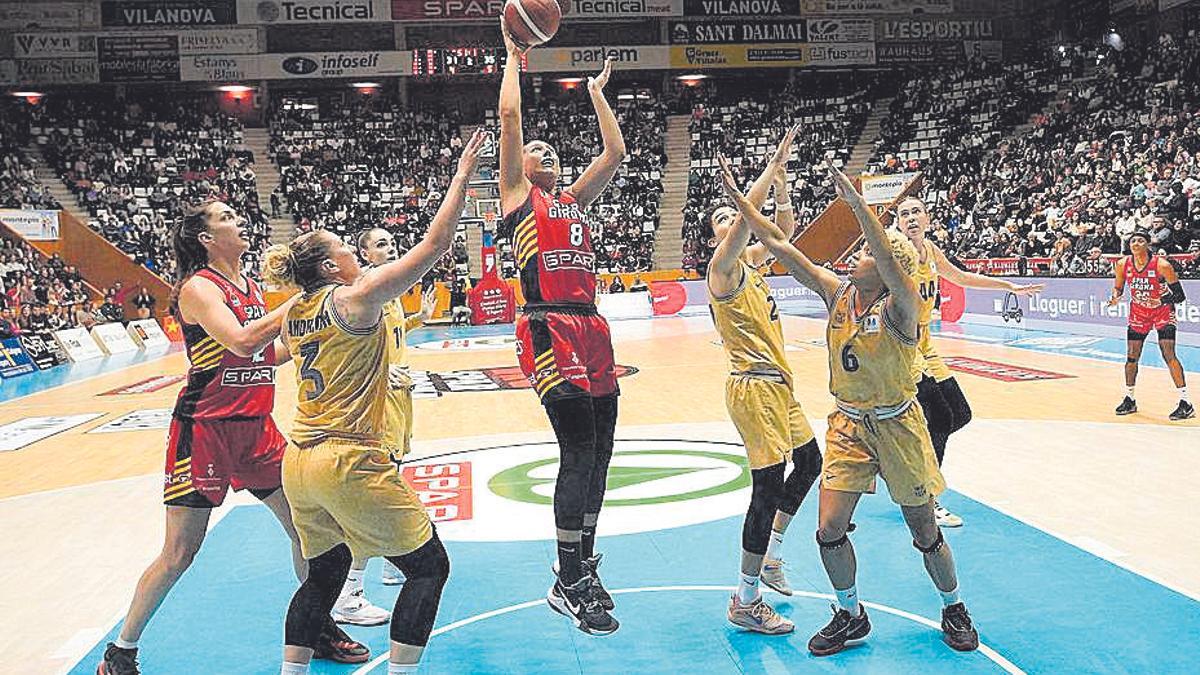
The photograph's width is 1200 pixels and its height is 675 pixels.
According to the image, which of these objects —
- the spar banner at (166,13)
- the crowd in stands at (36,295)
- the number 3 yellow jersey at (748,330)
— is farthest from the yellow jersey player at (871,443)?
the spar banner at (166,13)

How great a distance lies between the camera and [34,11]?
31172mm

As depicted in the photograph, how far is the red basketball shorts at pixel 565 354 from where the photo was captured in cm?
398

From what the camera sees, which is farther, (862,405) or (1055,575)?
(1055,575)

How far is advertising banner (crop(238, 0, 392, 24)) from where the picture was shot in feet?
104

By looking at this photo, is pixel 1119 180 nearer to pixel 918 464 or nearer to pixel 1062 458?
pixel 1062 458

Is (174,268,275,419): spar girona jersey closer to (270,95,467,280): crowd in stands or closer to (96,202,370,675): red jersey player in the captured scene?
(96,202,370,675): red jersey player

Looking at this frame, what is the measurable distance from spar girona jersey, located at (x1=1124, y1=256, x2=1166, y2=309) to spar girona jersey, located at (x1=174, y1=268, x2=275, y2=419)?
8.37 m

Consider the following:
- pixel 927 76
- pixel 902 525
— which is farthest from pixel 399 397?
pixel 927 76

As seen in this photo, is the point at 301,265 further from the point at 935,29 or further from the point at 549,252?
the point at 935,29

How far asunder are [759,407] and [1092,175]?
20.5 metres

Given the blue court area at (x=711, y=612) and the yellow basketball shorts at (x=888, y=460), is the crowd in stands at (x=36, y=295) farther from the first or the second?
the yellow basketball shorts at (x=888, y=460)

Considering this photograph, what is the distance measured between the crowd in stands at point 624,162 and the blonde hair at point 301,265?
2427 cm

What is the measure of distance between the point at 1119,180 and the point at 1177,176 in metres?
1.48

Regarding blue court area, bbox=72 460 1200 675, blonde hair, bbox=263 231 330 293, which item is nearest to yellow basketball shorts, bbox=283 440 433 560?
blonde hair, bbox=263 231 330 293
